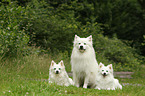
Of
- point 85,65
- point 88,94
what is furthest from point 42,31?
point 88,94

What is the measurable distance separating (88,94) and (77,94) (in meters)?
0.31

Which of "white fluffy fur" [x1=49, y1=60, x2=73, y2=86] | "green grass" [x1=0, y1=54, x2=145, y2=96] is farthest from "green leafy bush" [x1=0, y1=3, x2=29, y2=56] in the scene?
"white fluffy fur" [x1=49, y1=60, x2=73, y2=86]

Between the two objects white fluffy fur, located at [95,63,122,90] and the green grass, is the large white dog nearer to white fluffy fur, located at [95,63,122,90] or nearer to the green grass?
white fluffy fur, located at [95,63,122,90]

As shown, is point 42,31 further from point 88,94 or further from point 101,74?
point 88,94

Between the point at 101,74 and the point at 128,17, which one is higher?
the point at 128,17

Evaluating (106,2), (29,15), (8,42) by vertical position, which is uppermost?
(106,2)

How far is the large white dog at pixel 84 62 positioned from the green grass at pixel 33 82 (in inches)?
33.6

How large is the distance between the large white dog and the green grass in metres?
0.85

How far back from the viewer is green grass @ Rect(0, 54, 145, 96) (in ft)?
20.7

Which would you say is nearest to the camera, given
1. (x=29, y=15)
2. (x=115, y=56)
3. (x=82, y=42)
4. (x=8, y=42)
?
(x=82, y=42)

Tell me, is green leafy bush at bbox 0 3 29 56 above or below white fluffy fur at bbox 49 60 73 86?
above

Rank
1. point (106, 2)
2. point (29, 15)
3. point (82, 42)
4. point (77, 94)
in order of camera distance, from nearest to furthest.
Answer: point (77, 94)
point (82, 42)
point (29, 15)
point (106, 2)

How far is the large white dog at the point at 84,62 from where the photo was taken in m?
8.13

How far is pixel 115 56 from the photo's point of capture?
1788cm
